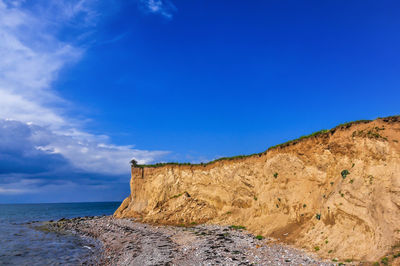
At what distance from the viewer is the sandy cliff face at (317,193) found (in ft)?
43.9

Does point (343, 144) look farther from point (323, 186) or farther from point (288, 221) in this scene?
point (288, 221)

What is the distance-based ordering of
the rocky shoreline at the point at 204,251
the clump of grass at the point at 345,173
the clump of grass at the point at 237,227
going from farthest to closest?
→ the clump of grass at the point at 237,227, the clump of grass at the point at 345,173, the rocky shoreline at the point at 204,251

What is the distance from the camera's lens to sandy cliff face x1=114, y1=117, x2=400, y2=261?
13391 millimetres

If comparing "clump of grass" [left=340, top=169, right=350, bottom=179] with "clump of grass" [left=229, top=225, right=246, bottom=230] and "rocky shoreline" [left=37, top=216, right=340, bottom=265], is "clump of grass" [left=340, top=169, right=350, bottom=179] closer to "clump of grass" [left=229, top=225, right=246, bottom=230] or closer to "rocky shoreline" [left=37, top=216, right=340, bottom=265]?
"rocky shoreline" [left=37, top=216, right=340, bottom=265]

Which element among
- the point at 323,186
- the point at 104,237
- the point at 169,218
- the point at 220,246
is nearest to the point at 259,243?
the point at 220,246

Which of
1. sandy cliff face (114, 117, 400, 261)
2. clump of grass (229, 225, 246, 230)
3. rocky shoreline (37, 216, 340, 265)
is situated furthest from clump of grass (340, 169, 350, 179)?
clump of grass (229, 225, 246, 230)

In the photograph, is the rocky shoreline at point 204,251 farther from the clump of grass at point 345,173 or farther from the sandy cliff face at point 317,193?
the clump of grass at point 345,173

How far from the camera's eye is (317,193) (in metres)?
18.8

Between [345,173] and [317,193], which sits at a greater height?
[345,173]

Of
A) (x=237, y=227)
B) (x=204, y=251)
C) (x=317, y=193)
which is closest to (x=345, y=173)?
(x=317, y=193)

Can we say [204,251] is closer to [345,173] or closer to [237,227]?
[237,227]

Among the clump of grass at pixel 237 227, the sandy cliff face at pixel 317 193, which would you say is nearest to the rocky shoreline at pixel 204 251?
Result: the clump of grass at pixel 237 227

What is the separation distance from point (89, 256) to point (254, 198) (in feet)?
53.5

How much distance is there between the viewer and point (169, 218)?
1248 inches
